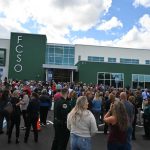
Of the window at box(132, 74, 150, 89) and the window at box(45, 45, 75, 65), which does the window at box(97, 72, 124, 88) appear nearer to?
the window at box(132, 74, 150, 89)

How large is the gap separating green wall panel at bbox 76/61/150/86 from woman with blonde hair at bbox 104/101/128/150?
116 ft

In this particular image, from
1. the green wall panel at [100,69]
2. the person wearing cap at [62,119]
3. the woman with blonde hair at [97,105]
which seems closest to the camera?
the person wearing cap at [62,119]

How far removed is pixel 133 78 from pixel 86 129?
3625 centimetres

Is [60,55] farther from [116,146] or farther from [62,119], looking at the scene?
[116,146]

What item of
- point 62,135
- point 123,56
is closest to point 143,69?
point 123,56

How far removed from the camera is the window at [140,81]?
42656 mm

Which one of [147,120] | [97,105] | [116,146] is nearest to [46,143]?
[97,105]

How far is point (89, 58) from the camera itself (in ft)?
165

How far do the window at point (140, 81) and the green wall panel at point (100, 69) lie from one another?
482 millimetres

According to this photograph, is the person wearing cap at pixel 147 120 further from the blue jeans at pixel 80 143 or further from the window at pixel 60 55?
the window at pixel 60 55

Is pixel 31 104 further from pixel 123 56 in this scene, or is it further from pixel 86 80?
pixel 123 56

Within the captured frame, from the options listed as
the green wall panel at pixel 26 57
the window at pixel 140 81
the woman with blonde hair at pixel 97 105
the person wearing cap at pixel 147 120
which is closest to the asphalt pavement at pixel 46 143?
the person wearing cap at pixel 147 120

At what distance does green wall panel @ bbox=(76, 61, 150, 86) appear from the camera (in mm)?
42125

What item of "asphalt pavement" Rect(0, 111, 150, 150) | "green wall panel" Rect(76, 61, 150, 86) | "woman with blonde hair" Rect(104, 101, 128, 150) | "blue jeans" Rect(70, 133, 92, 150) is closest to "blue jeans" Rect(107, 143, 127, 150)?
"woman with blonde hair" Rect(104, 101, 128, 150)
